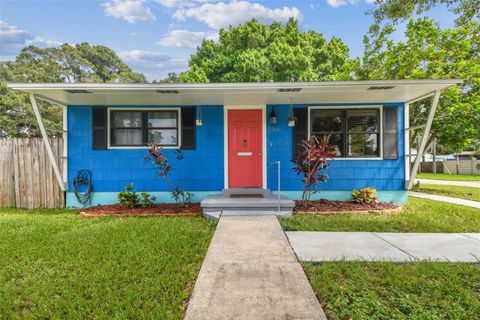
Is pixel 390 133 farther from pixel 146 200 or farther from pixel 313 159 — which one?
pixel 146 200

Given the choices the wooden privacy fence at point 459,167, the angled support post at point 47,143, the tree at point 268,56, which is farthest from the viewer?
the wooden privacy fence at point 459,167

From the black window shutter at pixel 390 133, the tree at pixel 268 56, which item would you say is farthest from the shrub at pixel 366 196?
the tree at pixel 268 56

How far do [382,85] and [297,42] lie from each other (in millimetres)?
14670

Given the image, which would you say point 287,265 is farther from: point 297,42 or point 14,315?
point 297,42

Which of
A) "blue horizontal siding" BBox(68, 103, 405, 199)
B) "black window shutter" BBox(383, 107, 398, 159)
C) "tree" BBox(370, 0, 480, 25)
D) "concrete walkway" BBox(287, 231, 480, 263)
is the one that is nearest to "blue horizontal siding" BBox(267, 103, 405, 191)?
"blue horizontal siding" BBox(68, 103, 405, 199)

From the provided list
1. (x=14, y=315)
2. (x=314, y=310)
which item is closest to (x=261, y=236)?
(x=314, y=310)

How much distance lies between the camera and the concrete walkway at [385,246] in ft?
9.60

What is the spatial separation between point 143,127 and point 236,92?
8.25 ft

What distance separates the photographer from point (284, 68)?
15.7 metres

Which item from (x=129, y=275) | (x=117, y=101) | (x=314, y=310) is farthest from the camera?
(x=117, y=101)

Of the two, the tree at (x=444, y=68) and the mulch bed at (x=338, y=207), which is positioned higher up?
the tree at (x=444, y=68)

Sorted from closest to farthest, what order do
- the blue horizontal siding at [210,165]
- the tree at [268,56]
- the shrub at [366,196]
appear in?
the shrub at [366,196] < the blue horizontal siding at [210,165] < the tree at [268,56]

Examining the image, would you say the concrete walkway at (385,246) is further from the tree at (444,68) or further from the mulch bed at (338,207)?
the tree at (444,68)

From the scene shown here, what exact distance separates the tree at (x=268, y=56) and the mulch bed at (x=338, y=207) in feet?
35.0
